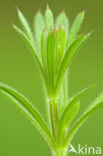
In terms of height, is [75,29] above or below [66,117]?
above

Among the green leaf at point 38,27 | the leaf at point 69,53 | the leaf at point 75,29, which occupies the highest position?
the green leaf at point 38,27

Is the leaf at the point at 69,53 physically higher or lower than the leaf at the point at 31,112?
higher

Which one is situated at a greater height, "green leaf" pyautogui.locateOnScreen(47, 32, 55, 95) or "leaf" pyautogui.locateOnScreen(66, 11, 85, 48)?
"leaf" pyautogui.locateOnScreen(66, 11, 85, 48)

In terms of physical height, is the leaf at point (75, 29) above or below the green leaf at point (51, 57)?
above

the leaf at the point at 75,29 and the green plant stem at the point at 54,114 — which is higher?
the leaf at the point at 75,29

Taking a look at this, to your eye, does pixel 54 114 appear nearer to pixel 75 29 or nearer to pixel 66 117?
pixel 66 117

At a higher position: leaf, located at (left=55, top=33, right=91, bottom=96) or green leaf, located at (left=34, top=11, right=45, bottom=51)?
green leaf, located at (left=34, top=11, right=45, bottom=51)

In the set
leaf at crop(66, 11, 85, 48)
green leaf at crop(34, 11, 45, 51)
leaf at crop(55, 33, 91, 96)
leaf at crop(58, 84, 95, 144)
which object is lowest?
leaf at crop(58, 84, 95, 144)

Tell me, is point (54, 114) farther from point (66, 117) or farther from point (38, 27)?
point (38, 27)

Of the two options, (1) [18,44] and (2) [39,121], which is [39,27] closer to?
(2) [39,121]

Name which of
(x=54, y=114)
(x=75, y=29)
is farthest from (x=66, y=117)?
(x=75, y=29)

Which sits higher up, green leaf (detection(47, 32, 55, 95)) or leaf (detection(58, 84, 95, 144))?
green leaf (detection(47, 32, 55, 95))

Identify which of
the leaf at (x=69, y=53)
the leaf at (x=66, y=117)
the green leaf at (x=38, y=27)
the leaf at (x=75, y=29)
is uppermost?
the green leaf at (x=38, y=27)
